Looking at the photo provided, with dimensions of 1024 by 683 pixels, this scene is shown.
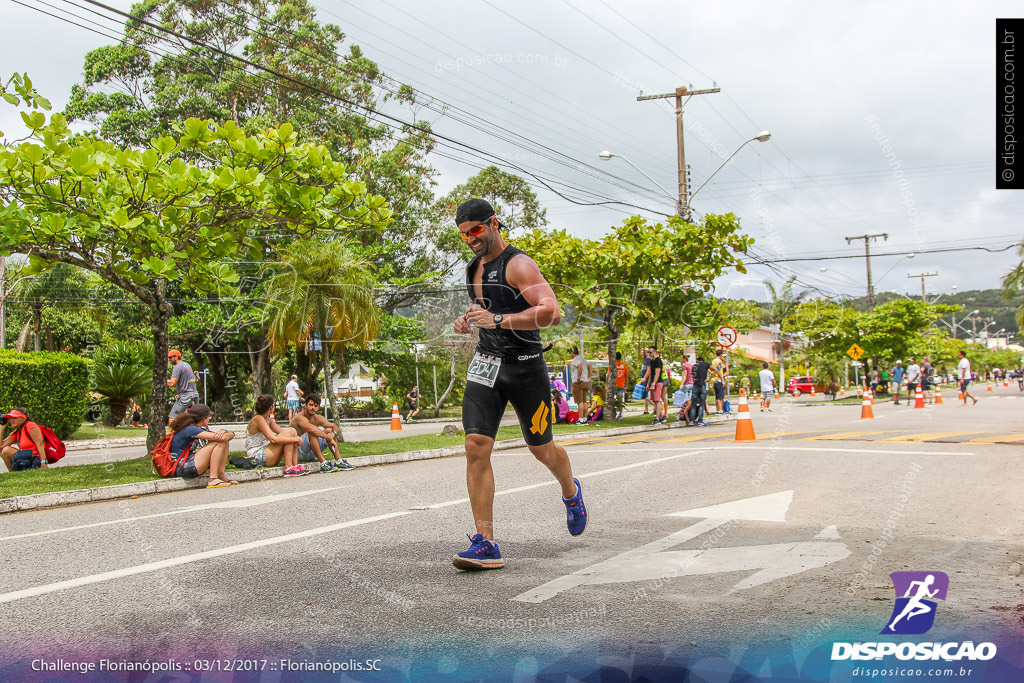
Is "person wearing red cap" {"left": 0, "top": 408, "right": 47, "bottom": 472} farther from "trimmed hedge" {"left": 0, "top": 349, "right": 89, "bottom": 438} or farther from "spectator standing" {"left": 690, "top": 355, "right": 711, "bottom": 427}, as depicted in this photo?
"spectator standing" {"left": 690, "top": 355, "right": 711, "bottom": 427}

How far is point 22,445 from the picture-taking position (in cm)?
1191

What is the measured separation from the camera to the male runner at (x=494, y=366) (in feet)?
14.8

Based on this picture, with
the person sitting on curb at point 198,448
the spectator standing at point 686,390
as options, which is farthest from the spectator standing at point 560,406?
the person sitting on curb at point 198,448

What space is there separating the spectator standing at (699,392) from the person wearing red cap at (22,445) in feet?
44.2

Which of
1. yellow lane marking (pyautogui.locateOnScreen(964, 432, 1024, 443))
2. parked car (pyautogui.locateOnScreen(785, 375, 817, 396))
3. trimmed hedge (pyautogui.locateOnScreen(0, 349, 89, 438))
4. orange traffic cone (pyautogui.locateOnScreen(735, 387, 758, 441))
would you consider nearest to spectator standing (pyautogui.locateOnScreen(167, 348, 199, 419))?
trimmed hedge (pyautogui.locateOnScreen(0, 349, 89, 438))

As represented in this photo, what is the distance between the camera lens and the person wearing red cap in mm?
11820

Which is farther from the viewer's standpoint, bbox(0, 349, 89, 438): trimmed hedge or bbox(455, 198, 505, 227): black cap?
bbox(0, 349, 89, 438): trimmed hedge

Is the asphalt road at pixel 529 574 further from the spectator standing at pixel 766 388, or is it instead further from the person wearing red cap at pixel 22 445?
the spectator standing at pixel 766 388

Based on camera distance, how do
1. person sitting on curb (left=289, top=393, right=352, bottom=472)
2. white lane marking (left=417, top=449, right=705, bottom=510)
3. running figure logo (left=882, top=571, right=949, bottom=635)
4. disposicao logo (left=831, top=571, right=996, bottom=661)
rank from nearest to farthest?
1. disposicao logo (left=831, top=571, right=996, bottom=661)
2. running figure logo (left=882, top=571, right=949, bottom=635)
3. white lane marking (left=417, top=449, right=705, bottom=510)
4. person sitting on curb (left=289, top=393, right=352, bottom=472)

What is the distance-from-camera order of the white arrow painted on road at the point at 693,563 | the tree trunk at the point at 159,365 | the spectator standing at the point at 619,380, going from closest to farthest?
the white arrow painted on road at the point at 693,563 < the tree trunk at the point at 159,365 < the spectator standing at the point at 619,380

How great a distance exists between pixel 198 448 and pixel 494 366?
6.91 metres

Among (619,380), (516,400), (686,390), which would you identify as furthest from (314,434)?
(686,390)

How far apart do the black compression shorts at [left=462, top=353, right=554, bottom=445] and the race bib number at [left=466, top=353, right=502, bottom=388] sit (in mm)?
23

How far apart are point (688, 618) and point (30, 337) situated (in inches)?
1675
